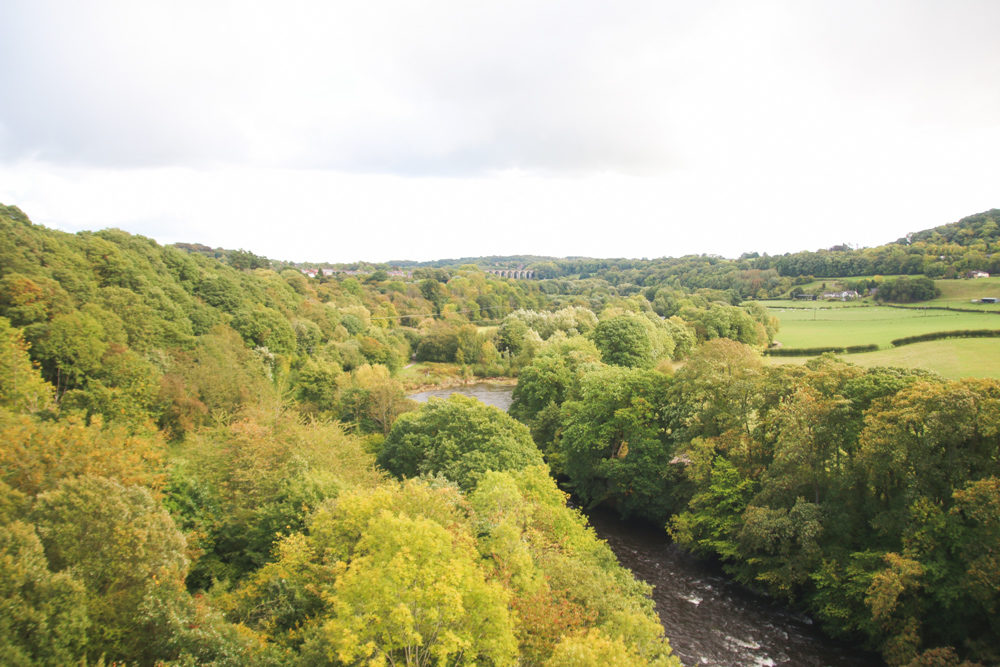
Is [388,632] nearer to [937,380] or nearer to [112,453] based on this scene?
[112,453]

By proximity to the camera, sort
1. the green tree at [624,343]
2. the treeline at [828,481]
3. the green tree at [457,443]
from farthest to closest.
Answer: the green tree at [624,343] → the green tree at [457,443] → the treeline at [828,481]

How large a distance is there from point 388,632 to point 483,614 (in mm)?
2140

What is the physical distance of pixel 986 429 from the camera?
15.9 meters

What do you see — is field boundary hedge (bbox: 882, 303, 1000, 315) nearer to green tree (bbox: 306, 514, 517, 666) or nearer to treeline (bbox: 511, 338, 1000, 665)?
treeline (bbox: 511, 338, 1000, 665)

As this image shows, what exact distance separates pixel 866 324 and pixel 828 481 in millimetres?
47037

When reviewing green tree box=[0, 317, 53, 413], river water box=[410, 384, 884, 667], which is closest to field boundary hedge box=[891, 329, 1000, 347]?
river water box=[410, 384, 884, 667]

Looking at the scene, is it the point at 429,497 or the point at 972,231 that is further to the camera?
the point at 972,231

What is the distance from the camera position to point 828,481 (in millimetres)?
21375

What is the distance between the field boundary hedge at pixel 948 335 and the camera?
132ft

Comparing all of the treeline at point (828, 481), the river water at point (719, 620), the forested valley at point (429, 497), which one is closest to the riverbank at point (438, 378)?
the forested valley at point (429, 497)

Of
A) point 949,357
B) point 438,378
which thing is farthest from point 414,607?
point 438,378

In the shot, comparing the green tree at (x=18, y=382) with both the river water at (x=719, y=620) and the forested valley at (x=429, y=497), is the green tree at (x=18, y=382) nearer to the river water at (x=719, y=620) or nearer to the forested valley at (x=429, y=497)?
the forested valley at (x=429, y=497)

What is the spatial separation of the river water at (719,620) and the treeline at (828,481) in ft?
2.61

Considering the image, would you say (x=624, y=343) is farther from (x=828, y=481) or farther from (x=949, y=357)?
(x=828, y=481)
